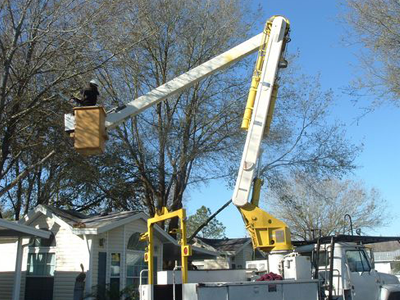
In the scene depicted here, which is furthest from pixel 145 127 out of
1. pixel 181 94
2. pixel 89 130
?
pixel 89 130

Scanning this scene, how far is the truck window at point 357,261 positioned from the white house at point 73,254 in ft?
27.5

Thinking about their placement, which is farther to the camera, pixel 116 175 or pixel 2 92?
pixel 116 175

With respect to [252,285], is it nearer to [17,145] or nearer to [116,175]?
[17,145]

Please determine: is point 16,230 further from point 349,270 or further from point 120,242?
point 349,270

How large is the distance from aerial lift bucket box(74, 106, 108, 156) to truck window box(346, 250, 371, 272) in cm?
628

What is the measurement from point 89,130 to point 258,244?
4307 millimetres

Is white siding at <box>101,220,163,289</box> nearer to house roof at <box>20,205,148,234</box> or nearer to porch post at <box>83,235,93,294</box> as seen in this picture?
porch post at <box>83,235,93,294</box>

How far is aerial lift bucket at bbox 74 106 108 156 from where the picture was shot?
7.93 metres

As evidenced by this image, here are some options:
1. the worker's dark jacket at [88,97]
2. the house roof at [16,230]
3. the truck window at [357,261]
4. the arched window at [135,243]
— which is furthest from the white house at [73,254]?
the worker's dark jacket at [88,97]

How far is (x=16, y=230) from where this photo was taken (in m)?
13.7

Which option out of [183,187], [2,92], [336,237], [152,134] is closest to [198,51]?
[152,134]

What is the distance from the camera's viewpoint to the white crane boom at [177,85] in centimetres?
952

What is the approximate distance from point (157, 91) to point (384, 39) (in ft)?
25.5

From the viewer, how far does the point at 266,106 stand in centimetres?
1038
